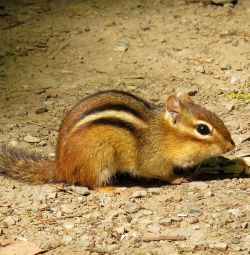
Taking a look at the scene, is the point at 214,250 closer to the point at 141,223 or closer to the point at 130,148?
the point at 141,223

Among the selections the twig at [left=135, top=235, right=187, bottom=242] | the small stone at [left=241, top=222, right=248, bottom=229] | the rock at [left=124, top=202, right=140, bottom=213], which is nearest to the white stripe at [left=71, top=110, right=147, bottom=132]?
the rock at [left=124, top=202, right=140, bottom=213]

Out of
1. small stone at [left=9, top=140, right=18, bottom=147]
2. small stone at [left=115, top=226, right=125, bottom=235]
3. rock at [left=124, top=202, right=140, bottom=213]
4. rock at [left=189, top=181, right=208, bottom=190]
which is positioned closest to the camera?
small stone at [left=115, top=226, right=125, bottom=235]

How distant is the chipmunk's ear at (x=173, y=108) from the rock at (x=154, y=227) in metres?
0.95

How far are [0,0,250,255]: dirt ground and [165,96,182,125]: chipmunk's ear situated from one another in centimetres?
51

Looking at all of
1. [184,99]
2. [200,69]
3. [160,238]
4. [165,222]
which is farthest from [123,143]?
[200,69]

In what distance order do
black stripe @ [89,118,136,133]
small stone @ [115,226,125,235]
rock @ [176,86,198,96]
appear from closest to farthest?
small stone @ [115,226,125,235] < black stripe @ [89,118,136,133] < rock @ [176,86,198,96]

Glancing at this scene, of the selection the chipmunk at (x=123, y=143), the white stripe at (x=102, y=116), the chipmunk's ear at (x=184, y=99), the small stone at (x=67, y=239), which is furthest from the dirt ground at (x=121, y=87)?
Result: the chipmunk's ear at (x=184, y=99)

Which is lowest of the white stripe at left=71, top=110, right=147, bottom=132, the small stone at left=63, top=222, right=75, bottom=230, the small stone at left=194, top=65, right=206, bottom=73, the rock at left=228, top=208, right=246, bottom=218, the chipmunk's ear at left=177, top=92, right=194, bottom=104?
the small stone at left=63, top=222, right=75, bottom=230

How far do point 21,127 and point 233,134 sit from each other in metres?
1.80

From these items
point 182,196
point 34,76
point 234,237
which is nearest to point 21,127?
point 34,76

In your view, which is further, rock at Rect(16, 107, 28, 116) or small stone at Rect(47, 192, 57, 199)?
rock at Rect(16, 107, 28, 116)

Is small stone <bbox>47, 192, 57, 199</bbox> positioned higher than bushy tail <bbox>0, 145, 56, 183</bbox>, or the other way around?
bushy tail <bbox>0, 145, 56, 183</bbox>

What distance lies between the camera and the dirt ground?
4445 mm

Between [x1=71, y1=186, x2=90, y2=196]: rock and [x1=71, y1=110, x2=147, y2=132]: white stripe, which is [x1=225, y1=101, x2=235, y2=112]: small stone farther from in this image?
[x1=71, y1=186, x2=90, y2=196]: rock
